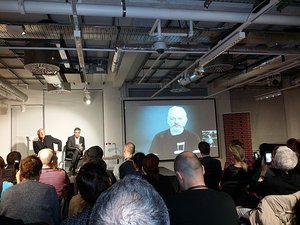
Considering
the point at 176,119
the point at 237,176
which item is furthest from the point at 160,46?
the point at 176,119

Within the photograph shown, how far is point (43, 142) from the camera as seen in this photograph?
748 cm

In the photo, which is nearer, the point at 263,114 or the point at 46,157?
the point at 46,157

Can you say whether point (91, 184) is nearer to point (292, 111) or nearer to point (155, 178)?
point (155, 178)

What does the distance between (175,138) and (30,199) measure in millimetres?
7162

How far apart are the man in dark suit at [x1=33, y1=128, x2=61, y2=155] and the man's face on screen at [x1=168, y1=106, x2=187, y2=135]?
11.6 feet

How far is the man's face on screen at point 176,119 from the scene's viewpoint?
9.31 m

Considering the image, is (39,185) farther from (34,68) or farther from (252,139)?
(252,139)

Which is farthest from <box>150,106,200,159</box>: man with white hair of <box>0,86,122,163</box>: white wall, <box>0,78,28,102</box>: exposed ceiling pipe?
<box>0,78,28,102</box>: exposed ceiling pipe

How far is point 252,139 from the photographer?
32.9 feet

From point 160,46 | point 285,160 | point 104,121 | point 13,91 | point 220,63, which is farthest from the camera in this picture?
point 104,121

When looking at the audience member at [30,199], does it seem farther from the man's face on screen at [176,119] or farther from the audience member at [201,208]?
the man's face on screen at [176,119]

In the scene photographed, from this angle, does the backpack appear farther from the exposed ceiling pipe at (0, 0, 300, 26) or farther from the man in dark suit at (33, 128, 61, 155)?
the man in dark suit at (33, 128, 61, 155)

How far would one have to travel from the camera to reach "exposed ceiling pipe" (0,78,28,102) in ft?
21.3

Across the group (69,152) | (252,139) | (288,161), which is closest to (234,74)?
(252,139)
